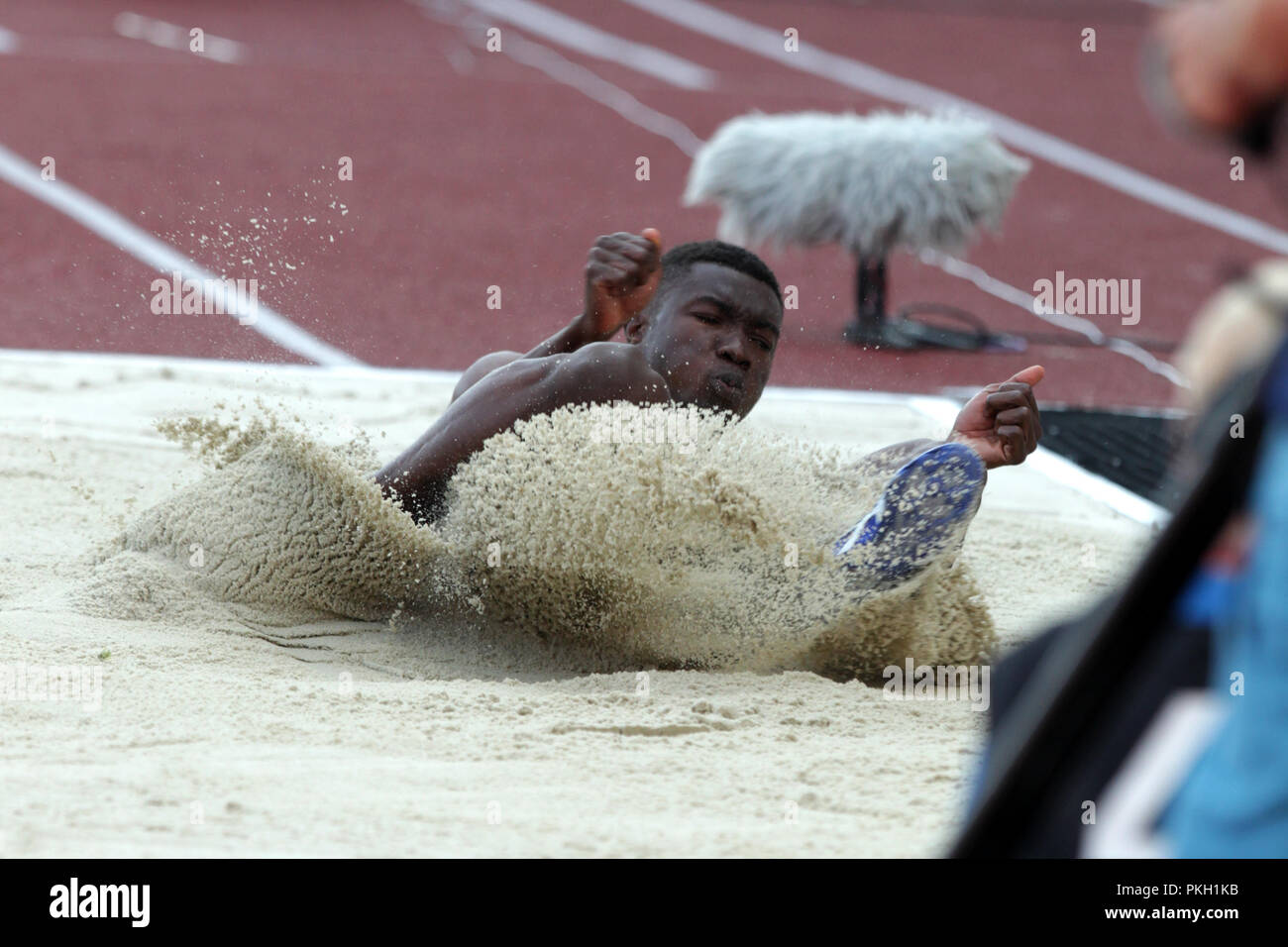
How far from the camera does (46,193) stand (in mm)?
7211

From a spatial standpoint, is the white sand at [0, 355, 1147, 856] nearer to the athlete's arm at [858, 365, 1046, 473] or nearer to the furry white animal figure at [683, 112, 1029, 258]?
the athlete's arm at [858, 365, 1046, 473]

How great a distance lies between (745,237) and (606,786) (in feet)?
12.7

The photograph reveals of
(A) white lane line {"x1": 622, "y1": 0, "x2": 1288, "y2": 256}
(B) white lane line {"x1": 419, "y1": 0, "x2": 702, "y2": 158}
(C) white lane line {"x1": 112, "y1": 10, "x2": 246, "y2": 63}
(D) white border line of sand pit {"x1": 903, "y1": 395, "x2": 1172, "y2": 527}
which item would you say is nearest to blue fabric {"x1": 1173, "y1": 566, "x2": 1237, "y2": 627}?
(D) white border line of sand pit {"x1": 903, "y1": 395, "x2": 1172, "y2": 527}

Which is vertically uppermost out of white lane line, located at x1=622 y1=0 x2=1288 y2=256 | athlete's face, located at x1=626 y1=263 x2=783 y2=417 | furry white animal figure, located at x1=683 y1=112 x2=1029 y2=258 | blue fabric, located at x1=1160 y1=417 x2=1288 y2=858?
white lane line, located at x1=622 y1=0 x2=1288 y2=256

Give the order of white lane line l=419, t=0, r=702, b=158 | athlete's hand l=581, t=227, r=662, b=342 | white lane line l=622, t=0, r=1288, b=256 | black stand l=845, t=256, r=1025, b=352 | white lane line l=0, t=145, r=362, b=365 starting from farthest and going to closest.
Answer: white lane line l=419, t=0, r=702, b=158, white lane line l=622, t=0, r=1288, b=256, black stand l=845, t=256, r=1025, b=352, white lane line l=0, t=145, r=362, b=365, athlete's hand l=581, t=227, r=662, b=342

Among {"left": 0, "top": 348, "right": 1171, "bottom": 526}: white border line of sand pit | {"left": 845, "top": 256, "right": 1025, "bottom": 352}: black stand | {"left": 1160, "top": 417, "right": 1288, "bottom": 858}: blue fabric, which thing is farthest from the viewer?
{"left": 845, "top": 256, "right": 1025, "bottom": 352}: black stand

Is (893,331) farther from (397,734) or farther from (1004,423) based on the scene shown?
(397,734)

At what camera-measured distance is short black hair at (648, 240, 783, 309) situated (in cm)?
299

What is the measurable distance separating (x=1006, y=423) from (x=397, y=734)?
1203 millimetres

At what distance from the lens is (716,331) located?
2.90 meters

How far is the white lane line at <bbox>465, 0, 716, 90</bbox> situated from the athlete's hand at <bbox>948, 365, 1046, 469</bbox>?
8.21 m

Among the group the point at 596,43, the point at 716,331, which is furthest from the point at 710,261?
the point at 596,43
